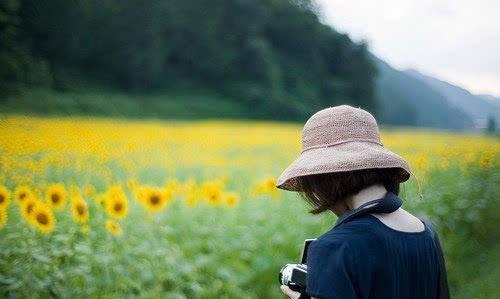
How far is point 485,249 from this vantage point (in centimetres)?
383

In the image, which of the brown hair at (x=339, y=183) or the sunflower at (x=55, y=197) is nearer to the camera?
the brown hair at (x=339, y=183)

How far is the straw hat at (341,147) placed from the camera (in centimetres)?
111

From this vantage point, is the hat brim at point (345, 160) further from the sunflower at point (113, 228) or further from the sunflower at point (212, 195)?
the sunflower at point (212, 195)

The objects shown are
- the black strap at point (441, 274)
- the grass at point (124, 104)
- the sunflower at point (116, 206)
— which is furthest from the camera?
the grass at point (124, 104)

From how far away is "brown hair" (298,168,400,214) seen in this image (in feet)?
3.76

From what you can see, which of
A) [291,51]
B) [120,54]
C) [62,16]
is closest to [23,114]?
[62,16]

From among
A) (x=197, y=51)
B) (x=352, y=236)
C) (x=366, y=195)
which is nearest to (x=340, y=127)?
(x=366, y=195)

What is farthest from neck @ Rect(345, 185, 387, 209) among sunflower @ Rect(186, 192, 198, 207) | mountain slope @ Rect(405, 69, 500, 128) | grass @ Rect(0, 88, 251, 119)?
mountain slope @ Rect(405, 69, 500, 128)

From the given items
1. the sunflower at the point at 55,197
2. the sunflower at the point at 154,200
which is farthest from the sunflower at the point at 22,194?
the sunflower at the point at 154,200

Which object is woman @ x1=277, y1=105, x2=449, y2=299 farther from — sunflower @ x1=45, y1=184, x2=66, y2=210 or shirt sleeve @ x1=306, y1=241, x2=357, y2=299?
sunflower @ x1=45, y1=184, x2=66, y2=210

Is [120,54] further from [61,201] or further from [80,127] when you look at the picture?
[61,201]

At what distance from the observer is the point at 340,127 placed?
3.84 ft

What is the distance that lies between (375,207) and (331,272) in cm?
19

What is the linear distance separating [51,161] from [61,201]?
0.71 m
